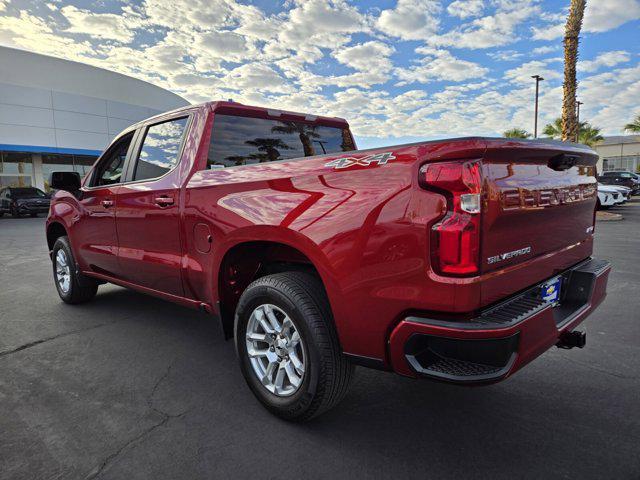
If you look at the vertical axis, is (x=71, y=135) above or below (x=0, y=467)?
above

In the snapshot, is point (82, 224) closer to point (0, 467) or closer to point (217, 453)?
point (0, 467)

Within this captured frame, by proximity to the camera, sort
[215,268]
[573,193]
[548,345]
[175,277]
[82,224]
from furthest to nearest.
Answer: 1. [82,224]
2. [175,277]
3. [215,268]
4. [573,193]
5. [548,345]

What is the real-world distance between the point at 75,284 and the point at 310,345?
3797mm

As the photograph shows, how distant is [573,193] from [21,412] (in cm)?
357

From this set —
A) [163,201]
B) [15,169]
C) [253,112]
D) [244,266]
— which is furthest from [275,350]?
[15,169]

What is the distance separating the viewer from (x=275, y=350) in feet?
8.59

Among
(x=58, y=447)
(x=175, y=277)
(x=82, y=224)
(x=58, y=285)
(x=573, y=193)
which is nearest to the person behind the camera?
(x=58, y=447)

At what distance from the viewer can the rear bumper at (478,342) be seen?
1827 mm

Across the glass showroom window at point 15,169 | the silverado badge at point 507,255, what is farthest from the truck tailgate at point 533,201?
the glass showroom window at point 15,169

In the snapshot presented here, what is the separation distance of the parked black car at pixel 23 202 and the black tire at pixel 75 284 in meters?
21.0

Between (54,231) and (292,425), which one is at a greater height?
(54,231)

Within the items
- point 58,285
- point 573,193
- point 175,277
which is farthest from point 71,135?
point 573,193

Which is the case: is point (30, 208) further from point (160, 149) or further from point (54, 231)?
point (160, 149)

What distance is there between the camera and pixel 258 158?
346 centimetres
